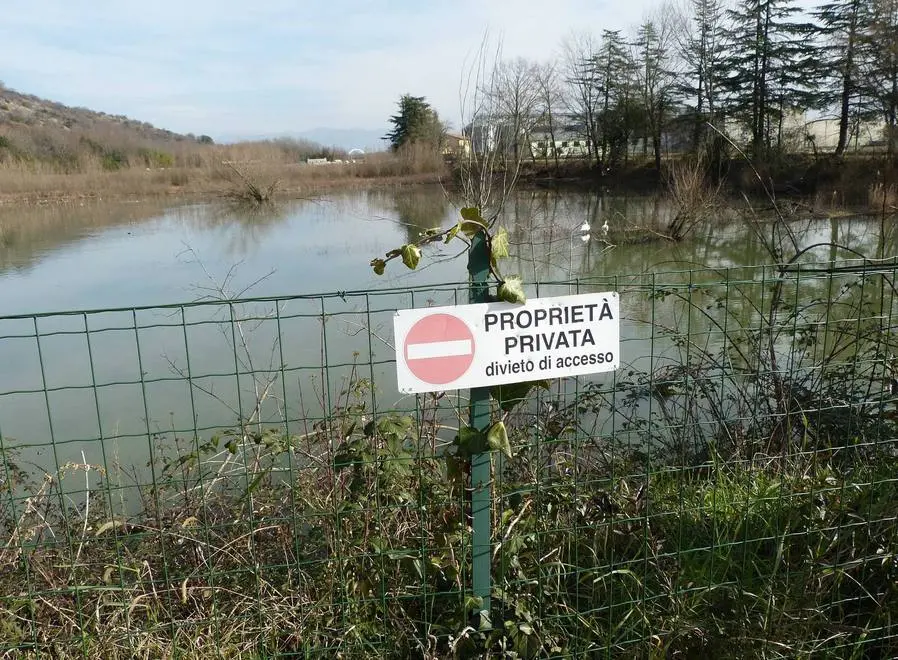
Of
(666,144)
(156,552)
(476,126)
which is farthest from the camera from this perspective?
(666,144)

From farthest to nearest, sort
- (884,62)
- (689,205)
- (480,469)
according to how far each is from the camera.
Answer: (884,62) < (689,205) < (480,469)

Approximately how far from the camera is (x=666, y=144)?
24.9m

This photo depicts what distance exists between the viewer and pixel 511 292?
4.74ft

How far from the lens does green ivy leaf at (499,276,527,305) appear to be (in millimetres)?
1443

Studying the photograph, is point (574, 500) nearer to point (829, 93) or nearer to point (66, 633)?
point (66, 633)

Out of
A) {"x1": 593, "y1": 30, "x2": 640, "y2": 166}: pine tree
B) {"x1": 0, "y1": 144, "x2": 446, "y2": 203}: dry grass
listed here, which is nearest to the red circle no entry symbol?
{"x1": 0, "y1": 144, "x2": 446, "y2": 203}: dry grass

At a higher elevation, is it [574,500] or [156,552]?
[574,500]

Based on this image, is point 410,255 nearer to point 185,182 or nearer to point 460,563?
point 460,563

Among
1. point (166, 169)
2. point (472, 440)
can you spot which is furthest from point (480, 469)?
point (166, 169)

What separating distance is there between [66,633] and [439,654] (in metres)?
0.89

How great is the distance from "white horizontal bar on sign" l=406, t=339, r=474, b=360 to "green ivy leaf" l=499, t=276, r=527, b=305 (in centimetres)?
11

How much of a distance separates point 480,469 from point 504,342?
28 centimetres

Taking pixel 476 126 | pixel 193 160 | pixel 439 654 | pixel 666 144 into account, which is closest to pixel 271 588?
pixel 439 654

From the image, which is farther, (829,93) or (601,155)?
(601,155)
